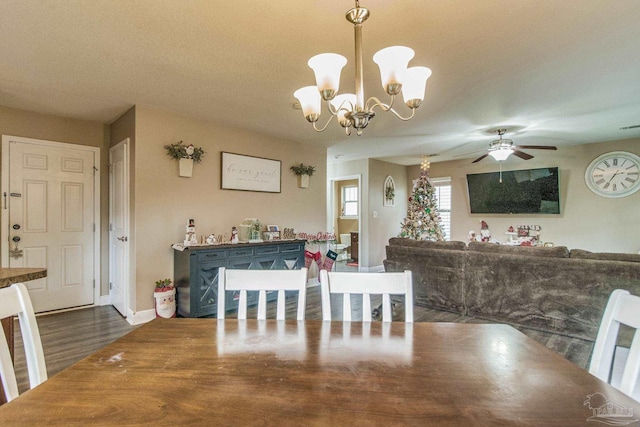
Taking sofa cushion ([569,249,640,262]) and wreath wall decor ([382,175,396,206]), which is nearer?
sofa cushion ([569,249,640,262])

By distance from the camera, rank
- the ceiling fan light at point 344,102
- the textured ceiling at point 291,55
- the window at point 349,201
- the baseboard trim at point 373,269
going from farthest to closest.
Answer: the window at point 349,201 < the baseboard trim at point 373,269 < the ceiling fan light at point 344,102 < the textured ceiling at point 291,55

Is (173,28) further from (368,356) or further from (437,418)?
(437,418)

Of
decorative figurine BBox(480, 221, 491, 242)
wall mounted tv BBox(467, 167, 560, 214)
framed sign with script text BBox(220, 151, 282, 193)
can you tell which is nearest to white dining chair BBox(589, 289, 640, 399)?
framed sign with script text BBox(220, 151, 282, 193)

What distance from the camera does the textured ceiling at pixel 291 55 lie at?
1744 millimetres

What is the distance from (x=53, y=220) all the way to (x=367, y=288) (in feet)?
13.2

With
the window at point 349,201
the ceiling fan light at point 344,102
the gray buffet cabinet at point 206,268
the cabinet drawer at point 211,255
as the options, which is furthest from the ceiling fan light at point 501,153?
the window at point 349,201

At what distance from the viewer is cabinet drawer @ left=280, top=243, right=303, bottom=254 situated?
13.5 feet

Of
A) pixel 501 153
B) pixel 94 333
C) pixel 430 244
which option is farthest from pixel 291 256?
pixel 501 153

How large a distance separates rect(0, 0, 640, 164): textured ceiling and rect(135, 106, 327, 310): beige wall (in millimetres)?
262

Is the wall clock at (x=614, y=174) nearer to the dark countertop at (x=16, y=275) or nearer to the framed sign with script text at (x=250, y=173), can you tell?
the framed sign with script text at (x=250, y=173)

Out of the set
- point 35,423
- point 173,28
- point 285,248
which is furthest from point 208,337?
point 285,248

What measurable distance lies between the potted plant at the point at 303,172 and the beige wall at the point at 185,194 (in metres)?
0.09

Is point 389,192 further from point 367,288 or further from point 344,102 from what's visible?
point 367,288

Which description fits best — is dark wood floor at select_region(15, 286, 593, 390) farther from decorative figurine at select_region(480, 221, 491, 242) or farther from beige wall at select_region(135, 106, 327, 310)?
decorative figurine at select_region(480, 221, 491, 242)
